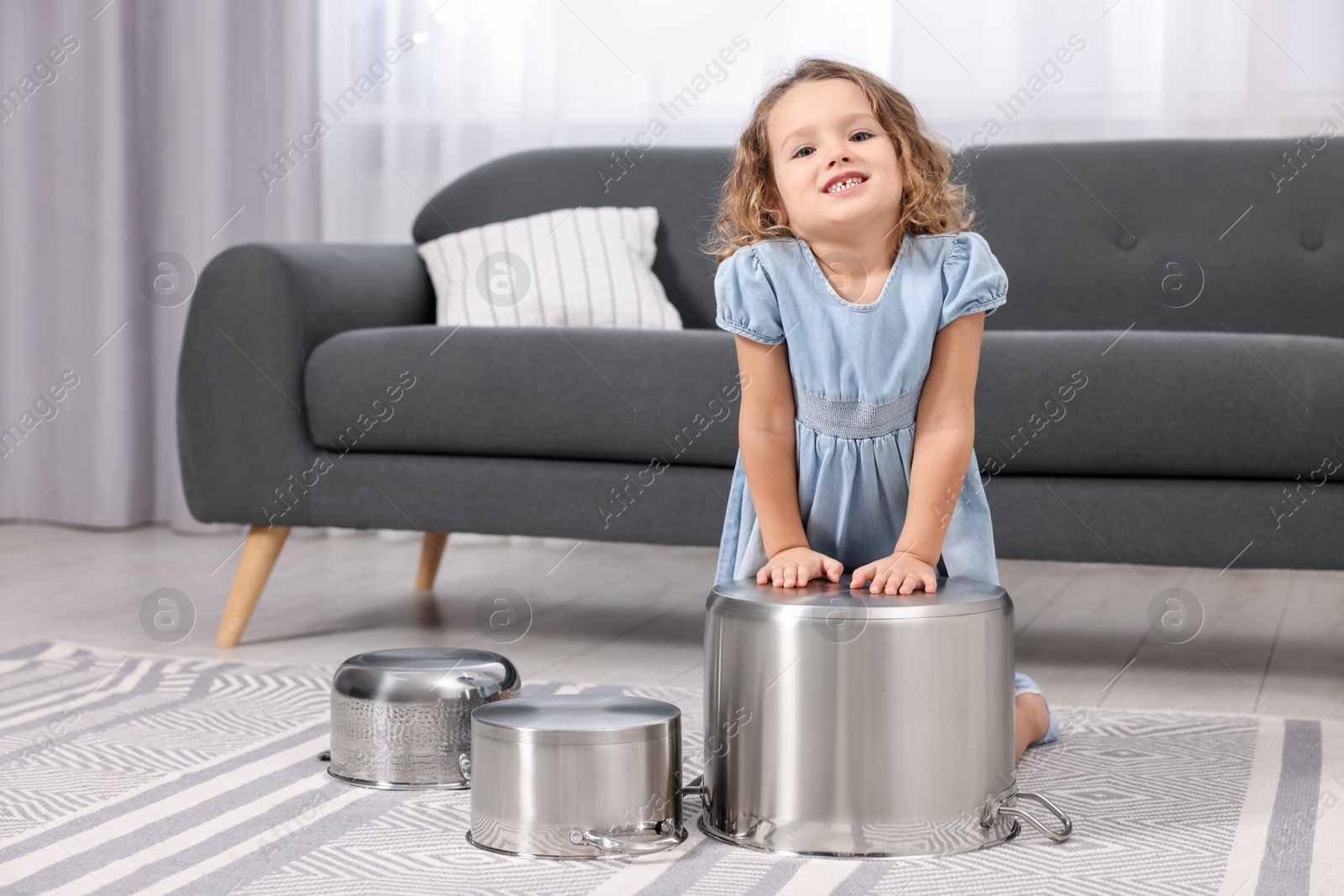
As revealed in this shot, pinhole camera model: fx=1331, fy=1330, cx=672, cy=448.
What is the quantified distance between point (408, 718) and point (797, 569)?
1.21 ft

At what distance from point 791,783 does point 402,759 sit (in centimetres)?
38

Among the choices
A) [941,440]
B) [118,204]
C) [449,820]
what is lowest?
[449,820]

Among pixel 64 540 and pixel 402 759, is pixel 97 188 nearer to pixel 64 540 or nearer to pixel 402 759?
pixel 64 540

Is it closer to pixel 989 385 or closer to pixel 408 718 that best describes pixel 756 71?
pixel 989 385

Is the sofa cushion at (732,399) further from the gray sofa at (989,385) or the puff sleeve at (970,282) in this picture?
the puff sleeve at (970,282)

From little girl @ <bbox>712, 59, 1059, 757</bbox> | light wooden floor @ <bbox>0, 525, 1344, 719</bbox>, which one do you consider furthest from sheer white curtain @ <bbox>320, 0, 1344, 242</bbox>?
little girl @ <bbox>712, 59, 1059, 757</bbox>

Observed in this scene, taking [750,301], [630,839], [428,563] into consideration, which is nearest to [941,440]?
[750,301]

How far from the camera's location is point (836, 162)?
115 cm

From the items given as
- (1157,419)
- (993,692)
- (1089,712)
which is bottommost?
(1089,712)

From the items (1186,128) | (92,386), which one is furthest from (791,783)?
(92,386)

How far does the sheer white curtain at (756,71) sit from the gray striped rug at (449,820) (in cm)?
156

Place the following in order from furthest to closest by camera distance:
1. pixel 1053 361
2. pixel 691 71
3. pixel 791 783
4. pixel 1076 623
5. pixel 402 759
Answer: pixel 691 71 → pixel 1076 623 → pixel 1053 361 → pixel 402 759 → pixel 791 783

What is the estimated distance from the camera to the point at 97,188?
302 cm

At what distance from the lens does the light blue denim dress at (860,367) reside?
1.18 meters
